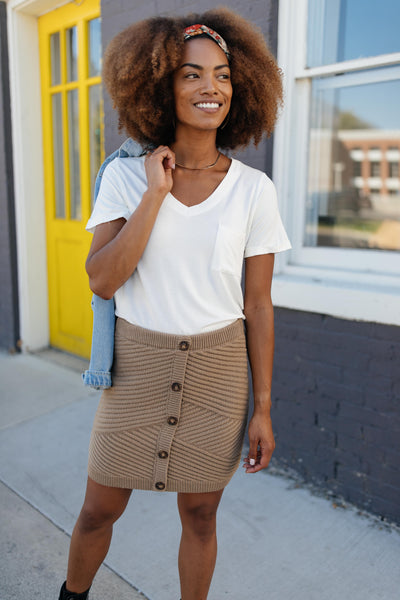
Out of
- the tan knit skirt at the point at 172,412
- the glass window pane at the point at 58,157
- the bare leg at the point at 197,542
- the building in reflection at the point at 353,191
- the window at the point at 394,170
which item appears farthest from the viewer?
the glass window pane at the point at 58,157

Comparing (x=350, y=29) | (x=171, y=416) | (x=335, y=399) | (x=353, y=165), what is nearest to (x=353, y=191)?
(x=353, y=165)

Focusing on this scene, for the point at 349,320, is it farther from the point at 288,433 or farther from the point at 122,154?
the point at 122,154

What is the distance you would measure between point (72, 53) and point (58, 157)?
0.82 metres

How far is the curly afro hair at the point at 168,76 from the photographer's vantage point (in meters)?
1.60

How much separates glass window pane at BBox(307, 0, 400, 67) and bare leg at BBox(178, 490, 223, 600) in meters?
2.10

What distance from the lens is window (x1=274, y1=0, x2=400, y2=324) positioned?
2.56 m

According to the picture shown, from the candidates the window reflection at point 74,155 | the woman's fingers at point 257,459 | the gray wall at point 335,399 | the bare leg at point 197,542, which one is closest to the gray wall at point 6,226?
the window reflection at point 74,155

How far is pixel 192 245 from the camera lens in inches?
58.9

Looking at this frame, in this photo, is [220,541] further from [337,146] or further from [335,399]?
[337,146]

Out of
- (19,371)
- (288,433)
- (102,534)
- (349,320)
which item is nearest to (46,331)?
(19,371)

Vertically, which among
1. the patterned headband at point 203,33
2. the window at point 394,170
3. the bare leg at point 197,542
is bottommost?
the bare leg at point 197,542

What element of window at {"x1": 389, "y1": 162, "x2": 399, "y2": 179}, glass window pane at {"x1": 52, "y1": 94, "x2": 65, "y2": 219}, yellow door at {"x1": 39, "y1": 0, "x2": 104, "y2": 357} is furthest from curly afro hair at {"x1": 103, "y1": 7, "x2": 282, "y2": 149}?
glass window pane at {"x1": 52, "y1": 94, "x2": 65, "y2": 219}

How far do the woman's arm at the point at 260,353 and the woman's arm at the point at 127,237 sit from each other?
1.18 ft

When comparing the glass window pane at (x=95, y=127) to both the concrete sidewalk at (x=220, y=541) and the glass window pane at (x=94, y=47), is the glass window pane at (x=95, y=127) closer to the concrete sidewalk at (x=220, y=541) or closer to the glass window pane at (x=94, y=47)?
the glass window pane at (x=94, y=47)
